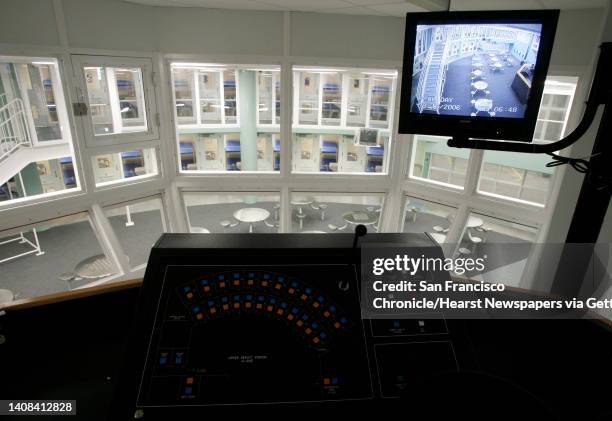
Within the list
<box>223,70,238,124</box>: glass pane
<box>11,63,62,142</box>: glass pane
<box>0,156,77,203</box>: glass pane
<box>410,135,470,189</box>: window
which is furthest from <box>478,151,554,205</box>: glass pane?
<box>0,156,77,203</box>: glass pane

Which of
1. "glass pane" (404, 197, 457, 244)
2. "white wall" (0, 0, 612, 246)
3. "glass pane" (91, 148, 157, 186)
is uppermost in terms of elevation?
"white wall" (0, 0, 612, 246)

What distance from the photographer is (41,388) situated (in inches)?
34.1

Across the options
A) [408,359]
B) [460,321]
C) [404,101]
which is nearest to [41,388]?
[408,359]

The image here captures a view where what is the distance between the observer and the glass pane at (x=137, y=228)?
5445 mm

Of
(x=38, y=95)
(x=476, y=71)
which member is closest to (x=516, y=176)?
(x=476, y=71)

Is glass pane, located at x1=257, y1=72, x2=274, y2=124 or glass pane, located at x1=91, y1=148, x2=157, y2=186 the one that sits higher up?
glass pane, located at x1=257, y1=72, x2=274, y2=124

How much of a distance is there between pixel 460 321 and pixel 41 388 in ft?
3.33

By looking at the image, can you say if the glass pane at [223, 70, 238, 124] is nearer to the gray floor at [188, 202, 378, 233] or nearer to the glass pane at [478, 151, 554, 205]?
the gray floor at [188, 202, 378, 233]

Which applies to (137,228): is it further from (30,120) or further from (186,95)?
(30,120)

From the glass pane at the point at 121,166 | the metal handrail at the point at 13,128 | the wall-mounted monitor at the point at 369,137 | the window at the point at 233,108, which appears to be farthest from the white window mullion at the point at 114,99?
the wall-mounted monitor at the point at 369,137

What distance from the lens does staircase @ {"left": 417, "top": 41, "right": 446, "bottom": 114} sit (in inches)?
68.4

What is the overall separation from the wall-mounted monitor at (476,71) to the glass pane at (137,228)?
14.2 feet

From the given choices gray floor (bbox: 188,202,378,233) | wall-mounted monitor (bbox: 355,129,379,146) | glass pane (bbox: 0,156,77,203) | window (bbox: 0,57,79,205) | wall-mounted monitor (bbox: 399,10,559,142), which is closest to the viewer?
wall-mounted monitor (bbox: 399,10,559,142)

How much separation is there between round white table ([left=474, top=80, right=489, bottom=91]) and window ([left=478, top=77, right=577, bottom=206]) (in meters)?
2.22
